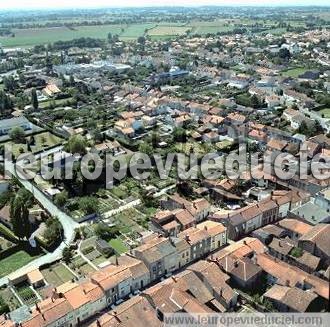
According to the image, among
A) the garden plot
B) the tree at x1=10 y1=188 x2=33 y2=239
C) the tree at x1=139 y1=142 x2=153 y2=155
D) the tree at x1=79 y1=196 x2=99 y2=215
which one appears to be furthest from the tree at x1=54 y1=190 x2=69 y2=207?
the tree at x1=139 y1=142 x2=153 y2=155

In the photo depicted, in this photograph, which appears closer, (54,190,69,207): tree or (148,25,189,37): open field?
(54,190,69,207): tree

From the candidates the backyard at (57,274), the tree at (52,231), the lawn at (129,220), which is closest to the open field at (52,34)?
the lawn at (129,220)

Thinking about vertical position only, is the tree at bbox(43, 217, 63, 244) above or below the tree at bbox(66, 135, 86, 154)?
below

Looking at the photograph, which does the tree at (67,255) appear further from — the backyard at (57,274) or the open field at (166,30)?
the open field at (166,30)

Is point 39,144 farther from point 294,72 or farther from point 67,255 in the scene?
point 294,72

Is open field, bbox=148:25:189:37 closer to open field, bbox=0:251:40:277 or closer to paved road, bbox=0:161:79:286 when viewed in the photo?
paved road, bbox=0:161:79:286

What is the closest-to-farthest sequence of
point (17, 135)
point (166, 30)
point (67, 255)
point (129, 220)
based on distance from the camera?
point (67, 255) → point (129, 220) → point (17, 135) → point (166, 30)

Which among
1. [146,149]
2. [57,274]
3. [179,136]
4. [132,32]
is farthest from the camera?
[132,32]

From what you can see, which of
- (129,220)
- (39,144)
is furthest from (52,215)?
(39,144)

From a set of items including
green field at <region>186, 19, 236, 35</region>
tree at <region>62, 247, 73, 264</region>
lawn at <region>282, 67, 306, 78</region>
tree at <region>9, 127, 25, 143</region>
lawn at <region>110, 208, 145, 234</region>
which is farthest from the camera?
green field at <region>186, 19, 236, 35</region>
